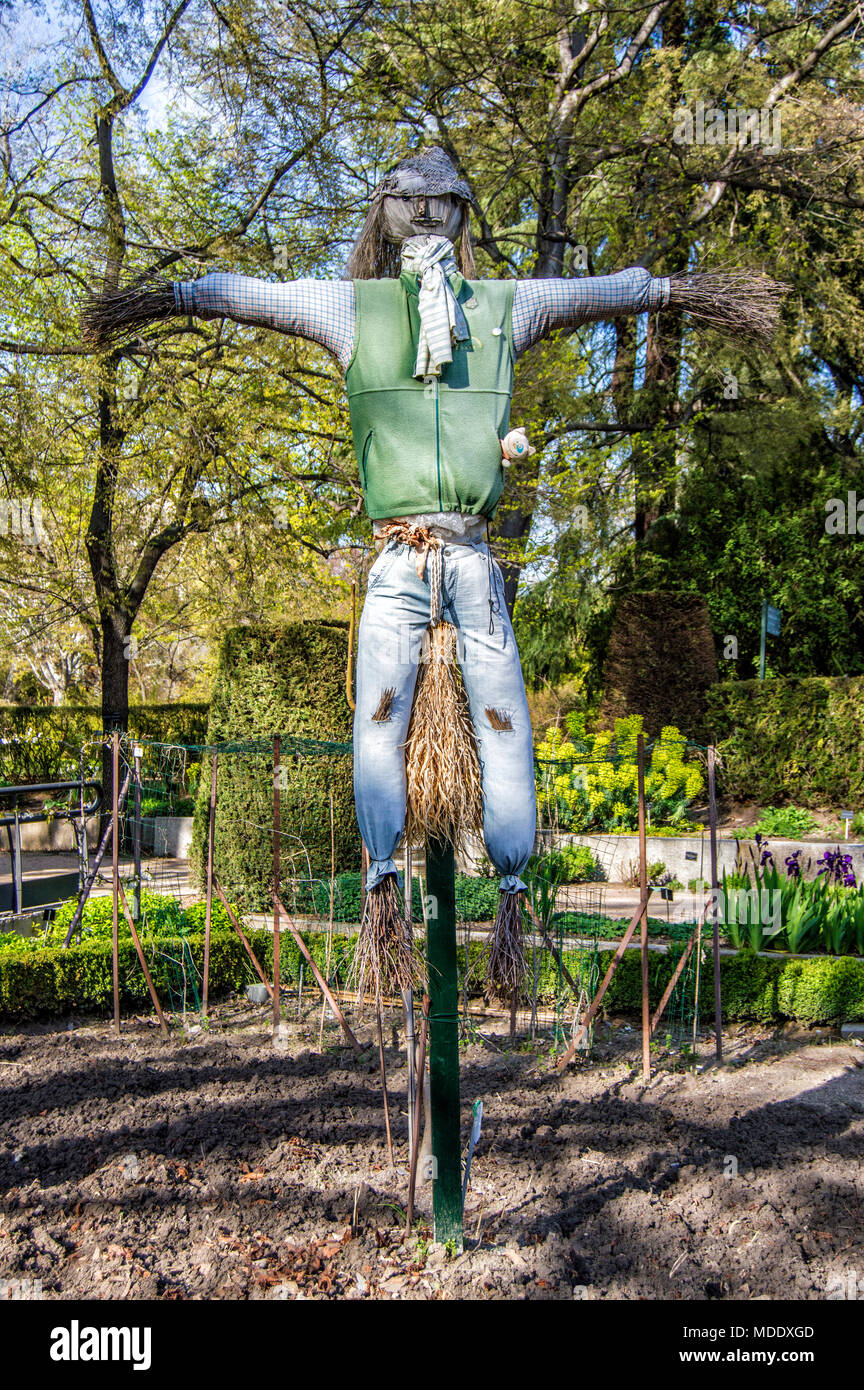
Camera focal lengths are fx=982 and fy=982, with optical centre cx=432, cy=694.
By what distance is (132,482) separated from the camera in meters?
10.6

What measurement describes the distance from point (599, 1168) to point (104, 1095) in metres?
2.20

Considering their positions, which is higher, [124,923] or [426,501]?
[426,501]

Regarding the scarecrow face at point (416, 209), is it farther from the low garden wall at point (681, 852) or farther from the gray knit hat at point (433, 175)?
the low garden wall at point (681, 852)

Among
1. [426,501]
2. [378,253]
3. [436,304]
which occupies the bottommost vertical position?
[426,501]

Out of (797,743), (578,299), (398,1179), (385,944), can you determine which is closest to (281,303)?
(578,299)

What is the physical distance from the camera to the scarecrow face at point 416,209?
2.89 m

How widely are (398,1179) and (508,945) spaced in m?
1.23

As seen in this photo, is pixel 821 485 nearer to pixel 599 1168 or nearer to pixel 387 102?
pixel 387 102

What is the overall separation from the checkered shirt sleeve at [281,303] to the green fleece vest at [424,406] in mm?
49

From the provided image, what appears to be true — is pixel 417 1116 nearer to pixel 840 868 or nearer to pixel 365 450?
pixel 365 450

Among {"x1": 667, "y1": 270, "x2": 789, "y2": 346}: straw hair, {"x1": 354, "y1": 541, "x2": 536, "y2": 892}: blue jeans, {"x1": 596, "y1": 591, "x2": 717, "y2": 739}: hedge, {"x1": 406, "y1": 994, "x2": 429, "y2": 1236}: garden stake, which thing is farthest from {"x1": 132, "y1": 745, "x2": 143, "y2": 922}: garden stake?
{"x1": 596, "y1": 591, "x2": 717, "y2": 739}: hedge

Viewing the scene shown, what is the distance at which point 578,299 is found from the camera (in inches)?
117

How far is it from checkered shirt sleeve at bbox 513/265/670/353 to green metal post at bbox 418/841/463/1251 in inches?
62.6

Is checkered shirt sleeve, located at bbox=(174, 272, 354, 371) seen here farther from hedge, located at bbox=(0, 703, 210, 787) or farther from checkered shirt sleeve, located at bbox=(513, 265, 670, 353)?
hedge, located at bbox=(0, 703, 210, 787)
